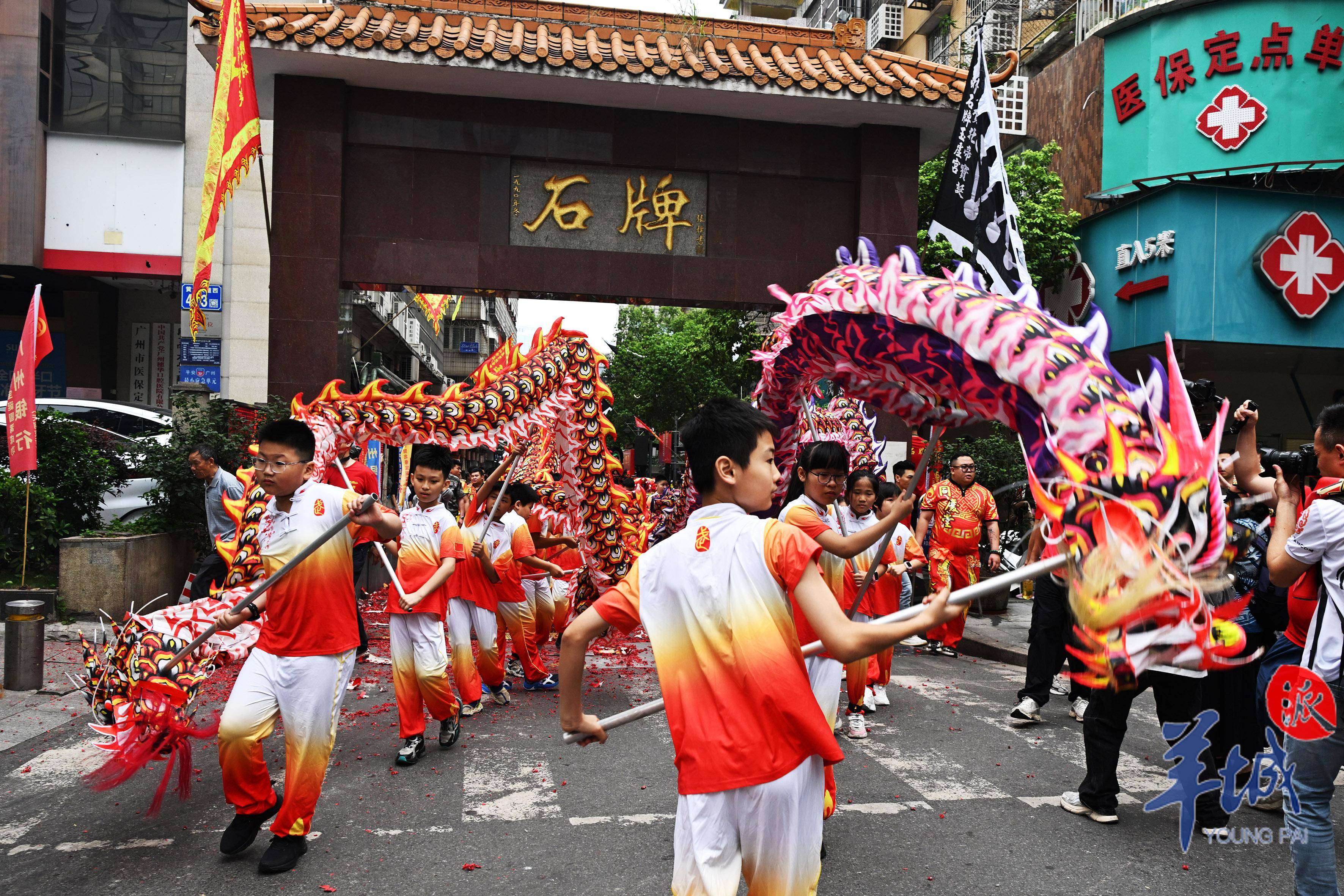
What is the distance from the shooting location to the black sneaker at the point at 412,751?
5391mm

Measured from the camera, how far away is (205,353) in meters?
15.6

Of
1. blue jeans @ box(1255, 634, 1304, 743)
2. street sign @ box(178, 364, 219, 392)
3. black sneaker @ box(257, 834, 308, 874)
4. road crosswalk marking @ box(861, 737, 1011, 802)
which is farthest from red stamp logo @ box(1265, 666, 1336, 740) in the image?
street sign @ box(178, 364, 219, 392)

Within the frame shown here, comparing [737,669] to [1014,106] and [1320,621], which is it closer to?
[1320,621]

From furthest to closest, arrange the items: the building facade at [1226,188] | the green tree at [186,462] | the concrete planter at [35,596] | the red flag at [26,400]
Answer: the building facade at [1226,188]
the green tree at [186,462]
the concrete planter at [35,596]
the red flag at [26,400]

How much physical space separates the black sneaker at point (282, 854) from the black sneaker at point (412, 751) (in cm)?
136

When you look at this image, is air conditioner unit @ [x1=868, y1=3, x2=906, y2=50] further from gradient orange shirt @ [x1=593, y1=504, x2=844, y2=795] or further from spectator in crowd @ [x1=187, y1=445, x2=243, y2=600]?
gradient orange shirt @ [x1=593, y1=504, x2=844, y2=795]

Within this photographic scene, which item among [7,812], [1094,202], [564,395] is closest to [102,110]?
[564,395]

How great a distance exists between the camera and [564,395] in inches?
281

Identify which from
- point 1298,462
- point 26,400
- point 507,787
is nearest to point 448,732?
point 507,787

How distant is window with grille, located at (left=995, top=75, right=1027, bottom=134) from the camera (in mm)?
19188

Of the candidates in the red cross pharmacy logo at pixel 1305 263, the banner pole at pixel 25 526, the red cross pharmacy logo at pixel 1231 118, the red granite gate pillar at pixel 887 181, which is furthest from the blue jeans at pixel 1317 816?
the red cross pharmacy logo at pixel 1231 118

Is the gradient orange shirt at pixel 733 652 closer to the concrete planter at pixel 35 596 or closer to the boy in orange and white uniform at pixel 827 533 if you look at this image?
the boy in orange and white uniform at pixel 827 533

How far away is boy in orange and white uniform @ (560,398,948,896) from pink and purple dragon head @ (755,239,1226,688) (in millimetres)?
742

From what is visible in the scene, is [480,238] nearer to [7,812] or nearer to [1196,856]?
[7,812]
